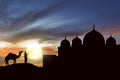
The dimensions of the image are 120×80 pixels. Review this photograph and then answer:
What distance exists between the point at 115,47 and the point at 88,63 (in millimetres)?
6823

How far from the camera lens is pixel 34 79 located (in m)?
38.9

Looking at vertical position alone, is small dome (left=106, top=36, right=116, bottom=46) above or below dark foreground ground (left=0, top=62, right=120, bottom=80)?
above

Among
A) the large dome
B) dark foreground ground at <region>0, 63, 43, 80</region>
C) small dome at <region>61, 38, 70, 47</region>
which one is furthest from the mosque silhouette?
dark foreground ground at <region>0, 63, 43, 80</region>

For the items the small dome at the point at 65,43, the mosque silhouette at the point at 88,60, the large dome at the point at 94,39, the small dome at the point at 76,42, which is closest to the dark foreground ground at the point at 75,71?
the mosque silhouette at the point at 88,60

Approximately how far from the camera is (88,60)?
4606 cm

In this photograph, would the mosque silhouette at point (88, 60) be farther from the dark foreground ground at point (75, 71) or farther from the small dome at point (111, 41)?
the small dome at point (111, 41)

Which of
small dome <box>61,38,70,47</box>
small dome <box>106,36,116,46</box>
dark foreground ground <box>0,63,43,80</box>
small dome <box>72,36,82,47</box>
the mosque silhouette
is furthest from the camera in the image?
small dome <box>61,38,70,47</box>

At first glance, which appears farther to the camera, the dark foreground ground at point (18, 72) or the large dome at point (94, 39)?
the large dome at point (94, 39)

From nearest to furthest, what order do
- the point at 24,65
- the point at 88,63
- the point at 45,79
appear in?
the point at 24,65 → the point at 45,79 → the point at 88,63

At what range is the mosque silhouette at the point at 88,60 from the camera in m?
44.1

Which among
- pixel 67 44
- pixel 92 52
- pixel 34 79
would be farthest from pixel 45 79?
pixel 67 44

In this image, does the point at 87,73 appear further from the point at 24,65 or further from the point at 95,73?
the point at 24,65

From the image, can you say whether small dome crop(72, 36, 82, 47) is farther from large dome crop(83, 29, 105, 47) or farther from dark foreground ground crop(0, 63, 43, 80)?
dark foreground ground crop(0, 63, 43, 80)

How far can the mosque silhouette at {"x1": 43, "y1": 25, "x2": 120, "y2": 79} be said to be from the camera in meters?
44.1
